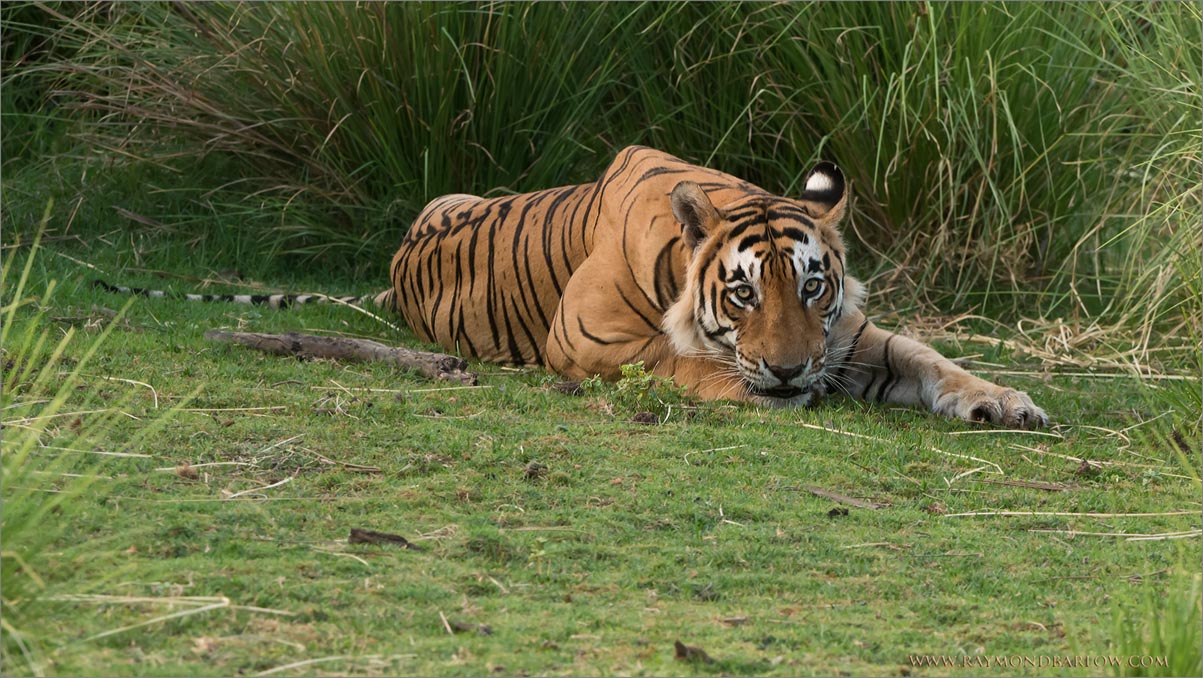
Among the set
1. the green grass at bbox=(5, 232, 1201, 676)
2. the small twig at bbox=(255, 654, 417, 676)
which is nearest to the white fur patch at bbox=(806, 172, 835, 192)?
the green grass at bbox=(5, 232, 1201, 676)

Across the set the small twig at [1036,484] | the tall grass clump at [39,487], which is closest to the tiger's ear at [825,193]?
the small twig at [1036,484]

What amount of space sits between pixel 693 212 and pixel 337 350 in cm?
145

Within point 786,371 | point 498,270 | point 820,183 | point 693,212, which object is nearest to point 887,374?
point 786,371

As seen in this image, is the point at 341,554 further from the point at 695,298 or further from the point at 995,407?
the point at 995,407

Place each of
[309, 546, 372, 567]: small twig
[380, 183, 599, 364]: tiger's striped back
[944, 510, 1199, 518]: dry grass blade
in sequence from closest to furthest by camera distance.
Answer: [309, 546, 372, 567]: small twig → [944, 510, 1199, 518]: dry grass blade → [380, 183, 599, 364]: tiger's striped back

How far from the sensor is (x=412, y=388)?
15.7 feet

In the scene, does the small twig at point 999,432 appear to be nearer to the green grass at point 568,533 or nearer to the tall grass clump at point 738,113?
the green grass at point 568,533

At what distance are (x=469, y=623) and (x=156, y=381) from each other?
7.37ft

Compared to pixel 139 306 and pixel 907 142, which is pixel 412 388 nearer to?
pixel 139 306

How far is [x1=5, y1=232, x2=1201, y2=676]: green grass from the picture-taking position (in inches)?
106

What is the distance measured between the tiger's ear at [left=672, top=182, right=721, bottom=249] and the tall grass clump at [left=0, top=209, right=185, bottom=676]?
6.39 ft

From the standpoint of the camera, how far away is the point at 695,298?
483 centimetres

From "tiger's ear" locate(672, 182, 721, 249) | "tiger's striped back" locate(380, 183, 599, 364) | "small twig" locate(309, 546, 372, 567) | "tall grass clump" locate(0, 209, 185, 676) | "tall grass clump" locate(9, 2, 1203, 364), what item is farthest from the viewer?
"tall grass clump" locate(9, 2, 1203, 364)

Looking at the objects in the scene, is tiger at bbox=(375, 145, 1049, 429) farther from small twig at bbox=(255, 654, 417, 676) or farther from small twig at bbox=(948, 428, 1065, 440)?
small twig at bbox=(255, 654, 417, 676)
